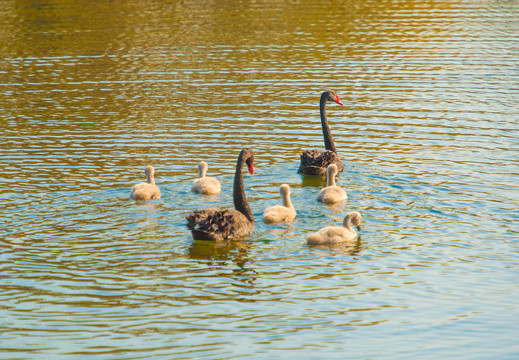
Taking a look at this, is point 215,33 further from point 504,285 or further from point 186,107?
point 504,285

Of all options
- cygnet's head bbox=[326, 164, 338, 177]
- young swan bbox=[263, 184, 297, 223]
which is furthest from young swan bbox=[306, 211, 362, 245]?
cygnet's head bbox=[326, 164, 338, 177]

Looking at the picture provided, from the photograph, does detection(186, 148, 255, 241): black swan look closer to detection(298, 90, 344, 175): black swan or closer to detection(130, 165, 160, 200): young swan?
detection(130, 165, 160, 200): young swan

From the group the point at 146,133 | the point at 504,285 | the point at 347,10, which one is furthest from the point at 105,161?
the point at 347,10

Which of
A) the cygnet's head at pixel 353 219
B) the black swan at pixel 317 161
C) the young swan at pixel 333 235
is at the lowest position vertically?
the young swan at pixel 333 235

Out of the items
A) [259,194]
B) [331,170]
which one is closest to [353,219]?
[331,170]

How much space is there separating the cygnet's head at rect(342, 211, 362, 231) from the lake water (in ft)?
1.37

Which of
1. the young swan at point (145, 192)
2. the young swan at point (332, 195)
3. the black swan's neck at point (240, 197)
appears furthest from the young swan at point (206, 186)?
the young swan at point (332, 195)

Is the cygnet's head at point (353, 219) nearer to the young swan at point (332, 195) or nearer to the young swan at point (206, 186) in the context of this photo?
the young swan at point (332, 195)

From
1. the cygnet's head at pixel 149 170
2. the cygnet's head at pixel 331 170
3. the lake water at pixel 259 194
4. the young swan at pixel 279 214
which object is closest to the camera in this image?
the lake water at pixel 259 194

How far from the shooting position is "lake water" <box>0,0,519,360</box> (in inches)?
345

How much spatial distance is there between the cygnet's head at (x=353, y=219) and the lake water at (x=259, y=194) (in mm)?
418

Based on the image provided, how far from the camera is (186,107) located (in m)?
20.8

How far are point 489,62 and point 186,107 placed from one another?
11246 millimetres

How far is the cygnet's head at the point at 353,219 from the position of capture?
11562 mm
